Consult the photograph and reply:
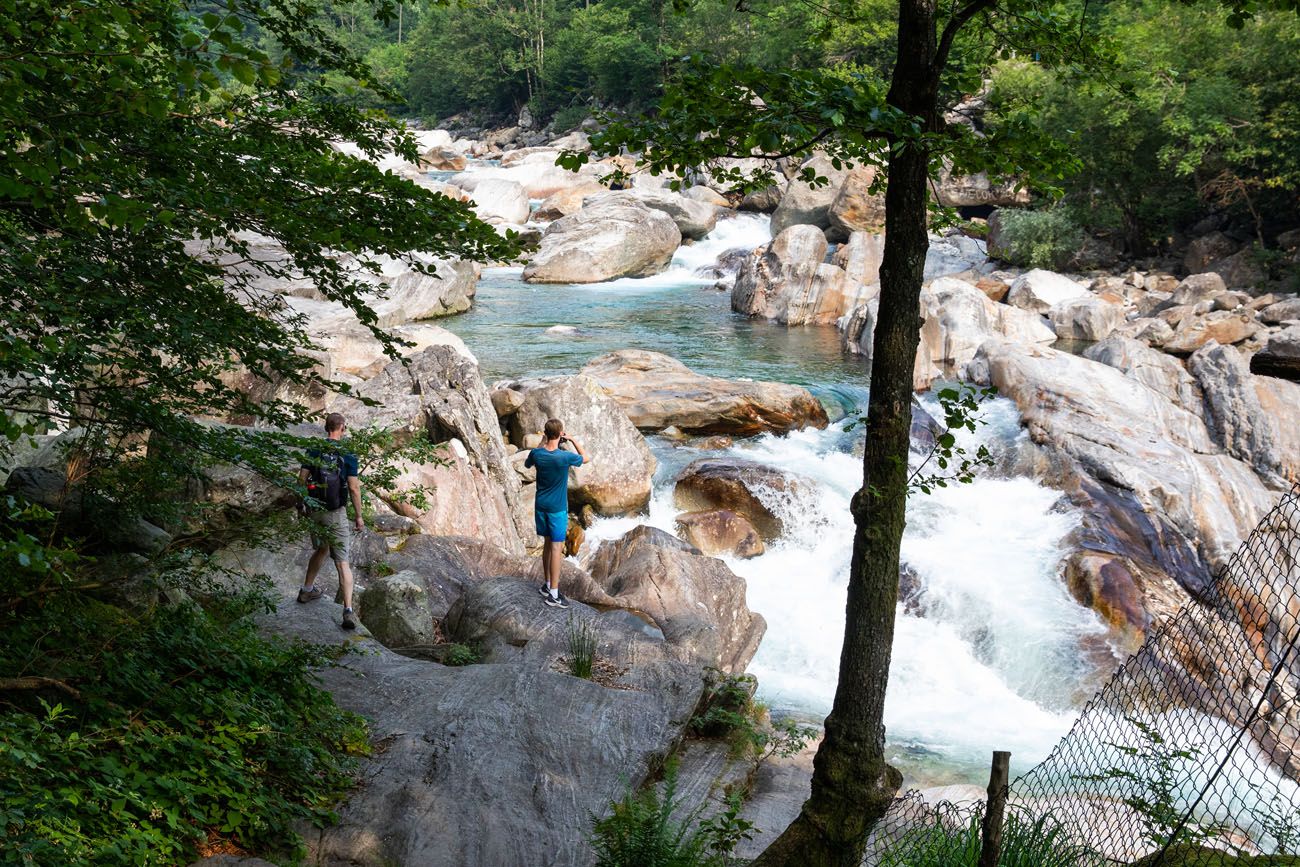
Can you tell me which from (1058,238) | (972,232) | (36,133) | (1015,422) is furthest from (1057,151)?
(1058,238)

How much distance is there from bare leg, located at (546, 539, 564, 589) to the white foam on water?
10.1ft

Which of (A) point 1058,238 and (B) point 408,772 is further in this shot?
(A) point 1058,238

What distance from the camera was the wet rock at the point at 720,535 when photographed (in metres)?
13.2

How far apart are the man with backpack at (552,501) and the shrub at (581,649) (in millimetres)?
571

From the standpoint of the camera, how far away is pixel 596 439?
13.9m

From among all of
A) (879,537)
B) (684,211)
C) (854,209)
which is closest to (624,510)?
(879,537)

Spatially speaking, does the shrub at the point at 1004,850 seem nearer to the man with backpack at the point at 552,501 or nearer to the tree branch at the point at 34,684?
the tree branch at the point at 34,684

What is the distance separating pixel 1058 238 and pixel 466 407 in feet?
83.6

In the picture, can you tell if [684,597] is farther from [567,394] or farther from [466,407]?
[567,394]

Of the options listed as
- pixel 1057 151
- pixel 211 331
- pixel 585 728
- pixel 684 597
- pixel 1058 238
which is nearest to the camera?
pixel 1057 151

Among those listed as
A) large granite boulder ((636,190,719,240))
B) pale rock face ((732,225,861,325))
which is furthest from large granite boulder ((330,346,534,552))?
large granite boulder ((636,190,719,240))

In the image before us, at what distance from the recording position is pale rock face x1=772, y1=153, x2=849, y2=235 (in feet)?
115

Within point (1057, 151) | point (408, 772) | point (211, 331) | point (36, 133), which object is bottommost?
point (408, 772)

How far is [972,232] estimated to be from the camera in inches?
192
